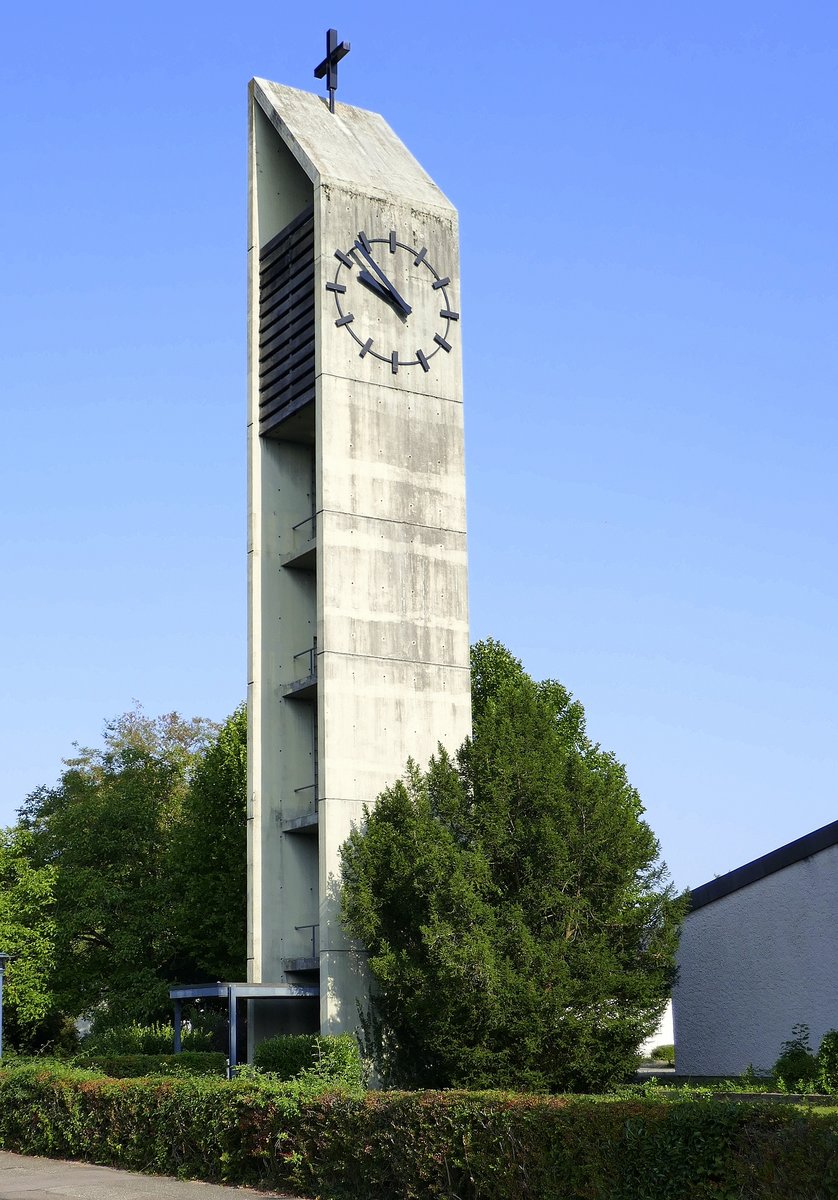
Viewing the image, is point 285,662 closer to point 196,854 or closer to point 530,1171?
point 196,854

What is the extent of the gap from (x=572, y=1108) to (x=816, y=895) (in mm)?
14853

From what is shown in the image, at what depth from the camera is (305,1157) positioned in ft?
59.9

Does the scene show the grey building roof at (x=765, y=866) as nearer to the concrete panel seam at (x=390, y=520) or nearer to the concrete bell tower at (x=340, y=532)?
the concrete bell tower at (x=340, y=532)

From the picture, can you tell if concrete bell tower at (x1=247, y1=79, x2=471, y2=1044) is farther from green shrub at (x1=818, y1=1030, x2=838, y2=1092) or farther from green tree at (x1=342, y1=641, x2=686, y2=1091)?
green shrub at (x1=818, y1=1030, x2=838, y2=1092)

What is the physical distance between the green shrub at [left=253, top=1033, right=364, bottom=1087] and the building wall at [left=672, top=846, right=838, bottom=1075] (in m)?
7.72

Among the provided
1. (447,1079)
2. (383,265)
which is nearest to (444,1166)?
(447,1079)

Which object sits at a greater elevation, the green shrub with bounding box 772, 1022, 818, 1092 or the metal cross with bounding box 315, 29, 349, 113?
the metal cross with bounding box 315, 29, 349, 113

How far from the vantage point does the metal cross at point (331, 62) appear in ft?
129

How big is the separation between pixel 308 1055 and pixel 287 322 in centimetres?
1815

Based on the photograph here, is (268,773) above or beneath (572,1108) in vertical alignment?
above

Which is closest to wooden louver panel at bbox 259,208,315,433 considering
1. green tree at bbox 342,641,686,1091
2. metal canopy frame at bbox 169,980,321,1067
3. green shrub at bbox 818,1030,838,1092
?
green tree at bbox 342,641,686,1091

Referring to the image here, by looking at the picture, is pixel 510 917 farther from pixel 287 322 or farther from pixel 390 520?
pixel 287 322

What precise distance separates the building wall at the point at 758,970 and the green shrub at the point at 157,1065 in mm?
10946

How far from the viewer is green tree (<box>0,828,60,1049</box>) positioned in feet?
156
